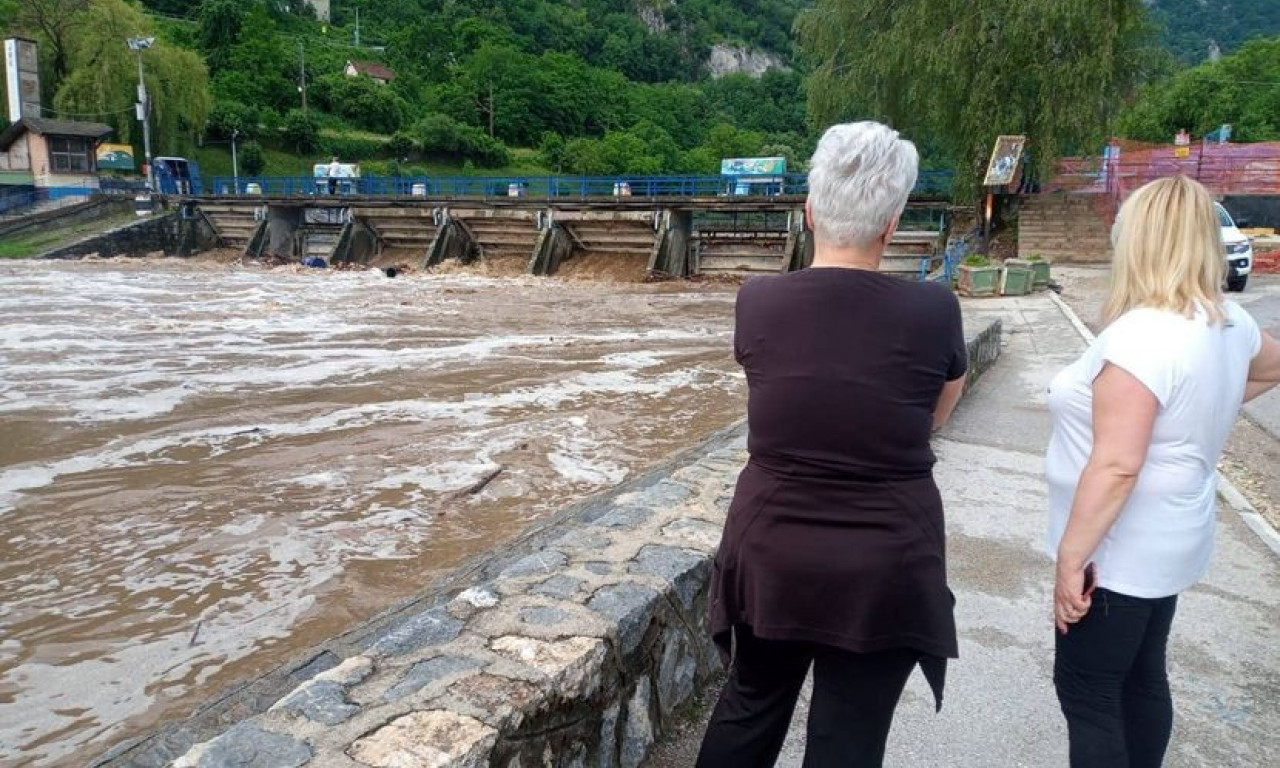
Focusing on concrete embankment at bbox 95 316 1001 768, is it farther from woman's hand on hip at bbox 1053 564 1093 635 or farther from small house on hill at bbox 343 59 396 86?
small house on hill at bbox 343 59 396 86

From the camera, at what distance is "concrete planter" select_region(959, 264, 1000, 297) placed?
16.3 meters

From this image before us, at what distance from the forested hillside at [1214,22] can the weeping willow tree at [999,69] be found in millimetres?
103411

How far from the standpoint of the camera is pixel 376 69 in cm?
8712

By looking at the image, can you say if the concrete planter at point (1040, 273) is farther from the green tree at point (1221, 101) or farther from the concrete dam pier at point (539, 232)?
the green tree at point (1221, 101)

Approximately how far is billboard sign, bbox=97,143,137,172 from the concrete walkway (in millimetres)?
46276

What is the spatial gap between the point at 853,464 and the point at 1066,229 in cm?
2411

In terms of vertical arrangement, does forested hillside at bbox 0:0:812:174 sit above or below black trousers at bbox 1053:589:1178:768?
above

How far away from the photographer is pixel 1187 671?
320cm

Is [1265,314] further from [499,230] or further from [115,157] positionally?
[115,157]

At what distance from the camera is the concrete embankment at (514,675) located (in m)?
1.87

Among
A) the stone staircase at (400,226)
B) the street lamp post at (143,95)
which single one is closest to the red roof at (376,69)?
the street lamp post at (143,95)

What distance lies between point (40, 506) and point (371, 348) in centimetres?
747

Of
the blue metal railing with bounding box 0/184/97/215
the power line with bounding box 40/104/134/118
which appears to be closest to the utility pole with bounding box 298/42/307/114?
the power line with bounding box 40/104/134/118

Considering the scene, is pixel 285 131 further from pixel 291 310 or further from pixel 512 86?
pixel 291 310
